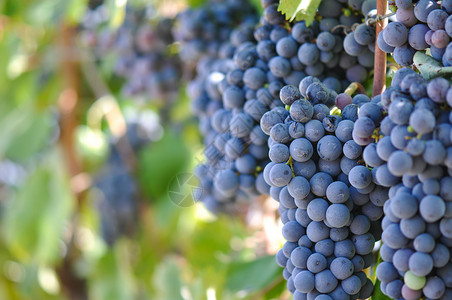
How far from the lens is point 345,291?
0.54 meters

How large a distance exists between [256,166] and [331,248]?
21cm

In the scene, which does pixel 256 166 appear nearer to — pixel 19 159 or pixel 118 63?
pixel 118 63

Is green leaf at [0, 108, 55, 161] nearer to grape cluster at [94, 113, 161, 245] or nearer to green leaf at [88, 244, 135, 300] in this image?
grape cluster at [94, 113, 161, 245]

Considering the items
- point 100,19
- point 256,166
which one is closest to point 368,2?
point 256,166

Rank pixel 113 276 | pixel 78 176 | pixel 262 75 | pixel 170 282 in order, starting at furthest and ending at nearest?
pixel 78 176, pixel 113 276, pixel 170 282, pixel 262 75

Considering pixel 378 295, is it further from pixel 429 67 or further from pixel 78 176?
pixel 78 176

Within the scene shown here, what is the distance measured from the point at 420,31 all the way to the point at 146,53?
89cm

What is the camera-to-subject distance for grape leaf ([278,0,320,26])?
0.62 metres

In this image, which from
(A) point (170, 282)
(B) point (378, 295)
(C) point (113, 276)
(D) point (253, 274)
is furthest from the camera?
(C) point (113, 276)

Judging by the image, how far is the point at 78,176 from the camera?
5.54 ft

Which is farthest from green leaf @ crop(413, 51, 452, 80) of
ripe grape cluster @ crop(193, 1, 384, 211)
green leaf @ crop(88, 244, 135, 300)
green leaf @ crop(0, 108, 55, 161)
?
green leaf @ crop(0, 108, 55, 161)

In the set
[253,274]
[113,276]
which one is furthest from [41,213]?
[253,274]

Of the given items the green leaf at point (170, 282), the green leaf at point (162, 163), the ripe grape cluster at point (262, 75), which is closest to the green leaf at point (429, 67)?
the ripe grape cluster at point (262, 75)

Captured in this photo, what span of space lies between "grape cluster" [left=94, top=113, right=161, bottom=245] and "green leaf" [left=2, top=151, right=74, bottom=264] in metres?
0.12
